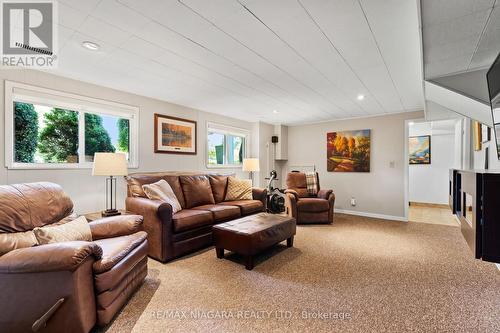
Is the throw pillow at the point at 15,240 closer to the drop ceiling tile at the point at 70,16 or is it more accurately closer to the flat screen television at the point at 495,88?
the drop ceiling tile at the point at 70,16

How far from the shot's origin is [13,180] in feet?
8.41

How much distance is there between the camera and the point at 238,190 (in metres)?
4.19

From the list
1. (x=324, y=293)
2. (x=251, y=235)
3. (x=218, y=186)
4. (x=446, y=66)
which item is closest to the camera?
(x=324, y=293)

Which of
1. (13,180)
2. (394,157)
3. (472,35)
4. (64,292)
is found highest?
(472,35)

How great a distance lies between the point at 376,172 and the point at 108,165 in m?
5.03

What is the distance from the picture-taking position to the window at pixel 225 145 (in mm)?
4986

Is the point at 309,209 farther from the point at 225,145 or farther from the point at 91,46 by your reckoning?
the point at 91,46

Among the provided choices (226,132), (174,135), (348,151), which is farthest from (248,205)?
(348,151)

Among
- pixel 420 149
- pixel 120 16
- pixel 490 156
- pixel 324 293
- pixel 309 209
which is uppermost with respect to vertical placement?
pixel 120 16

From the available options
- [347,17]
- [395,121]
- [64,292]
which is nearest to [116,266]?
[64,292]

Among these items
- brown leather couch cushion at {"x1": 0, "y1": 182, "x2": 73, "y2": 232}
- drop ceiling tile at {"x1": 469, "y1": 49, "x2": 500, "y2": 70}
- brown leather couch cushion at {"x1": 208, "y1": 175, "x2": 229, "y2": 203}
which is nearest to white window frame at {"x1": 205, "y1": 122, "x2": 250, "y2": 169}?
brown leather couch cushion at {"x1": 208, "y1": 175, "x2": 229, "y2": 203}

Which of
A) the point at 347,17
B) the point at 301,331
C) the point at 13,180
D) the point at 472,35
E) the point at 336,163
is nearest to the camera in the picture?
the point at 301,331

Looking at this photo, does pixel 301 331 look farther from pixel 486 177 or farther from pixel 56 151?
pixel 56 151

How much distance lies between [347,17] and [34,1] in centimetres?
227
